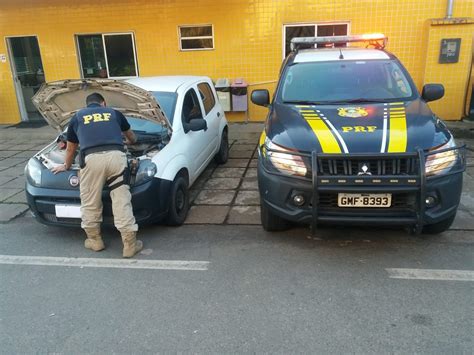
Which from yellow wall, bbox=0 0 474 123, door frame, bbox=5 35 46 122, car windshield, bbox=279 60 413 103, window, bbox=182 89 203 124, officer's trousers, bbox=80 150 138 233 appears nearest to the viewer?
officer's trousers, bbox=80 150 138 233

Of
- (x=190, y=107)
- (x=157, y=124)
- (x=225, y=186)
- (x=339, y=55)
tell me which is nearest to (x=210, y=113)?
(x=190, y=107)

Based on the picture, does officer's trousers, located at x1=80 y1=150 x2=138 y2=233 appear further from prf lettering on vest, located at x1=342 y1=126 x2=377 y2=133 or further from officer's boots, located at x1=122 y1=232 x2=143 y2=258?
prf lettering on vest, located at x1=342 y1=126 x2=377 y2=133

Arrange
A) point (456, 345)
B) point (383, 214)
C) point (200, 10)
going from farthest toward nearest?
point (200, 10) → point (383, 214) → point (456, 345)

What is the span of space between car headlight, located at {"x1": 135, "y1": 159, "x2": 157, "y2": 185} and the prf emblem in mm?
1954

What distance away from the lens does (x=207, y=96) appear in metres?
6.12

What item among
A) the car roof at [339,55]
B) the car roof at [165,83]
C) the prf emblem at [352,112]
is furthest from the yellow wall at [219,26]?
the prf emblem at [352,112]

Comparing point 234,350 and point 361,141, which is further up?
point 361,141

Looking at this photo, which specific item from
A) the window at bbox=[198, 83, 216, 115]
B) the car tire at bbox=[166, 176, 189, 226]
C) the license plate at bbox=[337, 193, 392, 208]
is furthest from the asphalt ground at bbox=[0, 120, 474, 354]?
the window at bbox=[198, 83, 216, 115]

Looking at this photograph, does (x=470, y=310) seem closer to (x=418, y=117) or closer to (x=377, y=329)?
(x=377, y=329)

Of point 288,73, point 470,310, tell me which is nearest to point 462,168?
point 470,310

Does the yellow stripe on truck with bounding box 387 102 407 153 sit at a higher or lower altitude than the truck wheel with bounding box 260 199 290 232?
higher

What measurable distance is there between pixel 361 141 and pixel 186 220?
225 centimetres

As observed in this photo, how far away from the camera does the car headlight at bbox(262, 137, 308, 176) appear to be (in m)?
3.38

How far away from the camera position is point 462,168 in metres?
3.40
